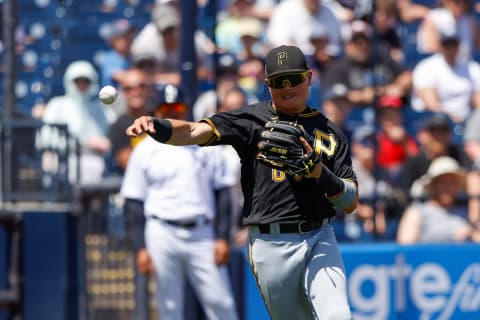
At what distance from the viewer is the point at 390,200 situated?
29.0ft

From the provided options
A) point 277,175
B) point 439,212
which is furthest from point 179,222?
point 277,175

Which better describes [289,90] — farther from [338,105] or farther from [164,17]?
[164,17]

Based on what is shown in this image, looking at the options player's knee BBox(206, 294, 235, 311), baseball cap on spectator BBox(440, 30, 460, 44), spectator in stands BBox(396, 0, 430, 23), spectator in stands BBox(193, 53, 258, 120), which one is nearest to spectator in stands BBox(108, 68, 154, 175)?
spectator in stands BBox(193, 53, 258, 120)

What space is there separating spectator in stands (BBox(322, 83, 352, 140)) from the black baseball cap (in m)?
3.97

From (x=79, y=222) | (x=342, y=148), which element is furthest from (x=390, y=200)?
(x=342, y=148)

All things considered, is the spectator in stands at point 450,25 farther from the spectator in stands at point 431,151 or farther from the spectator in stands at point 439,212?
the spectator in stands at point 439,212

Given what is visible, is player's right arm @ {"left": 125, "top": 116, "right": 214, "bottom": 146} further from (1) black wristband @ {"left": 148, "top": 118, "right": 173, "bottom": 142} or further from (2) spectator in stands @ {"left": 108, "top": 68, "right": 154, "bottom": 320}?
(2) spectator in stands @ {"left": 108, "top": 68, "right": 154, "bottom": 320}

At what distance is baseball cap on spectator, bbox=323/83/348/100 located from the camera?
945 cm

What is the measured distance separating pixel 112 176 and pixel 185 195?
138 centimetres

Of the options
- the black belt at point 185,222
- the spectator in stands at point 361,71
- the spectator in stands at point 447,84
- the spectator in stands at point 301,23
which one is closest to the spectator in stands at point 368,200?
the spectator in stands at point 361,71

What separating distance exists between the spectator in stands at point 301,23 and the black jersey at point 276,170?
4.81 m

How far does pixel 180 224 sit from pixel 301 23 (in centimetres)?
331

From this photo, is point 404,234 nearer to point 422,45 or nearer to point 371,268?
point 371,268

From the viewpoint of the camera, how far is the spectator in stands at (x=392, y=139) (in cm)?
930
